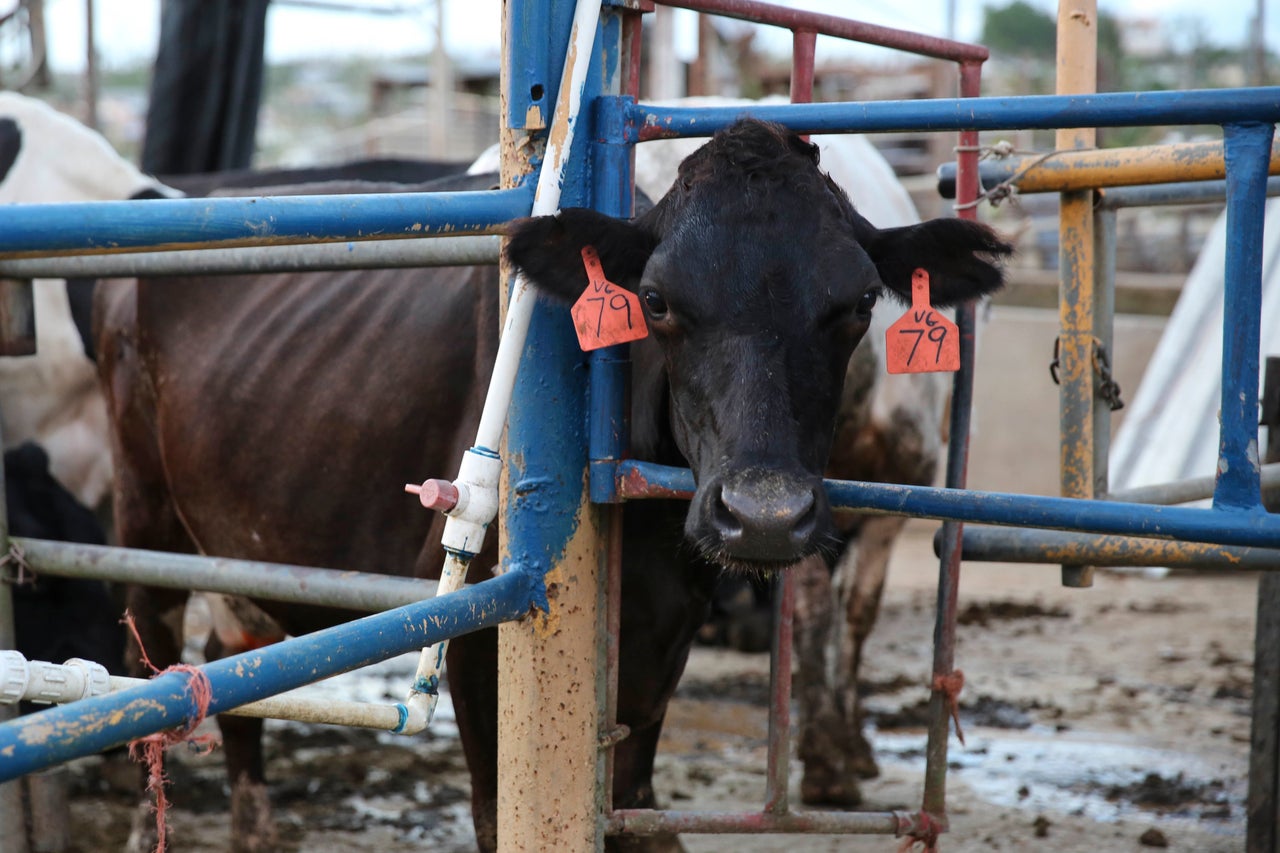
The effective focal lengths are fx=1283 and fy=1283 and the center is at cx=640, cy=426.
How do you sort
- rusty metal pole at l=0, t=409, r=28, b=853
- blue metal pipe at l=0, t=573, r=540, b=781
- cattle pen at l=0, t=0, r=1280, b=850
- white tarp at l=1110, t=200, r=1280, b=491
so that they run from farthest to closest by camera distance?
white tarp at l=1110, t=200, r=1280, b=491 → rusty metal pole at l=0, t=409, r=28, b=853 → cattle pen at l=0, t=0, r=1280, b=850 → blue metal pipe at l=0, t=573, r=540, b=781

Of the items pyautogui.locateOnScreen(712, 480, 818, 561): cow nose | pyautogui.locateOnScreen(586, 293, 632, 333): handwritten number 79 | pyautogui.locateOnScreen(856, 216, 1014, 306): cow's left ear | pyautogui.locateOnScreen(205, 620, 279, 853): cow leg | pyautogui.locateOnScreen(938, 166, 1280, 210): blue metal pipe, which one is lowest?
pyautogui.locateOnScreen(205, 620, 279, 853): cow leg

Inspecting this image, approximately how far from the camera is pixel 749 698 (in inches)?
191

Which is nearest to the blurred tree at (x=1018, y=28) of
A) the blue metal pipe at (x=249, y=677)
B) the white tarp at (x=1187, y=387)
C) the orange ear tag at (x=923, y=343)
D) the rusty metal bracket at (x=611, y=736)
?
the white tarp at (x=1187, y=387)

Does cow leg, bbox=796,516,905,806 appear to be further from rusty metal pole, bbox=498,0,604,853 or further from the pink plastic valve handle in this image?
the pink plastic valve handle

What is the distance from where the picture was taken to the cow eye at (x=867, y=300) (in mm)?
1929

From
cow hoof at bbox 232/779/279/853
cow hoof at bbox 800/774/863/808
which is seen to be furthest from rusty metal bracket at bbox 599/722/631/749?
cow hoof at bbox 800/774/863/808

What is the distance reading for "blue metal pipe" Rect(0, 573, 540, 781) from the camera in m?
1.04

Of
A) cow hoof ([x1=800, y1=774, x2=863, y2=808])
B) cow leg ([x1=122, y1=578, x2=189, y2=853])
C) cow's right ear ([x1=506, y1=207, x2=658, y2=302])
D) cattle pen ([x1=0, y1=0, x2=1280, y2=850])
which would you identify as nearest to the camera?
cattle pen ([x1=0, y1=0, x2=1280, y2=850])

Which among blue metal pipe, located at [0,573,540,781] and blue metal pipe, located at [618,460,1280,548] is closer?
blue metal pipe, located at [0,573,540,781]

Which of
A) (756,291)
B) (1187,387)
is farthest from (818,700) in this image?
(1187,387)

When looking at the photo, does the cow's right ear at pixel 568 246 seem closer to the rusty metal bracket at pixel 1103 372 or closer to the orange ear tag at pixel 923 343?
the orange ear tag at pixel 923 343

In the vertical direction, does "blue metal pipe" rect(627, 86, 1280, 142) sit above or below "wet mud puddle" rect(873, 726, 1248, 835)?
above

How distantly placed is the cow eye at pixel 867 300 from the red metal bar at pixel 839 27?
0.54 m

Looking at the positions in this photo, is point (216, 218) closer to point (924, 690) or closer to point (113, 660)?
point (113, 660)
